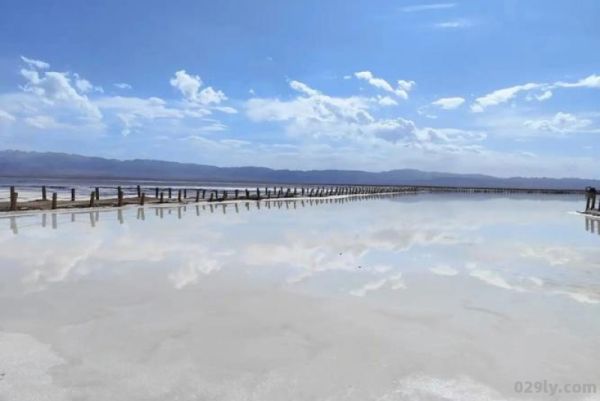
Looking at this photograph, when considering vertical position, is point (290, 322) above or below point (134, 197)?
above

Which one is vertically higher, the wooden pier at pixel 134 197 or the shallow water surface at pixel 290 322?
the shallow water surface at pixel 290 322

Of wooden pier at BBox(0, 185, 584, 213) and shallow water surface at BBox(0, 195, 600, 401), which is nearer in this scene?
shallow water surface at BBox(0, 195, 600, 401)

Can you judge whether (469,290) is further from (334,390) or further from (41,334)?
(41,334)

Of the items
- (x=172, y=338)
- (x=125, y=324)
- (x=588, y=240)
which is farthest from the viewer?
(x=588, y=240)

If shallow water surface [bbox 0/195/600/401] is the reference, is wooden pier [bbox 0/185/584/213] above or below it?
below

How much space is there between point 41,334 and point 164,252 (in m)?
6.79

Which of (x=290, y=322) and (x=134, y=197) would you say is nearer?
(x=290, y=322)

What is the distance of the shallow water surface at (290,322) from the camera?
4.93 m

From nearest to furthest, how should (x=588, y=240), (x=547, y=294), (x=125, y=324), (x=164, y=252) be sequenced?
1. (x=125, y=324)
2. (x=547, y=294)
3. (x=164, y=252)
4. (x=588, y=240)

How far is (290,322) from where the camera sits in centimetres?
700

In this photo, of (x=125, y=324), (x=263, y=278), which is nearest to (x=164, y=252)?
(x=263, y=278)

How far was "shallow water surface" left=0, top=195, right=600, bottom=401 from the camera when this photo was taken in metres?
4.93

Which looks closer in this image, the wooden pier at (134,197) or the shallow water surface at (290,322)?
the shallow water surface at (290,322)

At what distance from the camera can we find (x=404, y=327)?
6859mm
